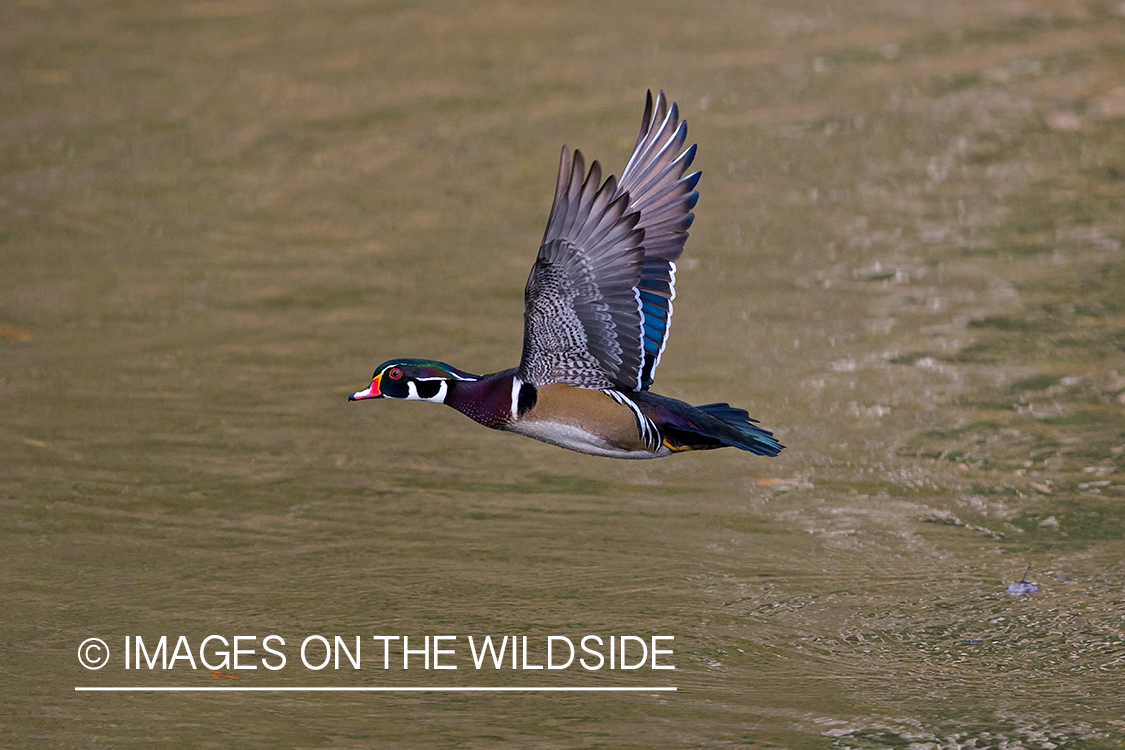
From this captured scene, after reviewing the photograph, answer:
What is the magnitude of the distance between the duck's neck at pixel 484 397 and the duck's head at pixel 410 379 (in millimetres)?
30

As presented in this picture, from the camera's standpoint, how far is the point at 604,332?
A: 5.35 meters

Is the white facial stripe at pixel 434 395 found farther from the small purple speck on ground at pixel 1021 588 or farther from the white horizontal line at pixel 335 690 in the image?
the small purple speck on ground at pixel 1021 588

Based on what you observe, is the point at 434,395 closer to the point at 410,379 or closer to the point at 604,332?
the point at 410,379

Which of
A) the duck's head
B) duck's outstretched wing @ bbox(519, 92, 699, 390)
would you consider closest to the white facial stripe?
the duck's head

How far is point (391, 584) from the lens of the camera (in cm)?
671

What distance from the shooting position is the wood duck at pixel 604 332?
5.19 meters

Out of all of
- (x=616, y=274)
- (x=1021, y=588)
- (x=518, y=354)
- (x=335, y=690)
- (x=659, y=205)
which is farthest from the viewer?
(x=518, y=354)

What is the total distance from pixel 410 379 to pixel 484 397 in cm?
25

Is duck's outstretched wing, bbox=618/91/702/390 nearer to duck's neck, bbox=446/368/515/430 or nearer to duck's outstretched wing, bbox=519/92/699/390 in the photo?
duck's outstretched wing, bbox=519/92/699/390

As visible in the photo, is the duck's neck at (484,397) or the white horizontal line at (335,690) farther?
the white horizontal line at (335,690)

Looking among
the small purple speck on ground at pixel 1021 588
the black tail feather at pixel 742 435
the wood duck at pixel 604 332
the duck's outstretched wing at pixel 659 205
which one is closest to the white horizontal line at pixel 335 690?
the wood duck at pixel 604 332

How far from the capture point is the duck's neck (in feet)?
17.8

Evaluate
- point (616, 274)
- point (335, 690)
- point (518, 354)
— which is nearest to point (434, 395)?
point (616, 274)

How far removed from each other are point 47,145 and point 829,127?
550 centimetres
